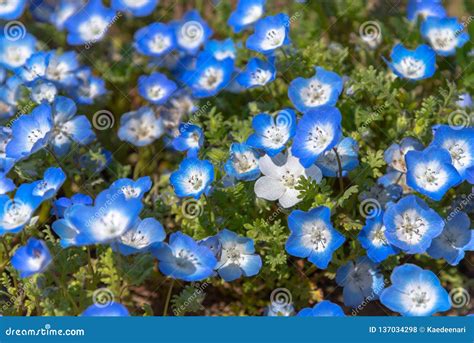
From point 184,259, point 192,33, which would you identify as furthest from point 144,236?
point 192,33

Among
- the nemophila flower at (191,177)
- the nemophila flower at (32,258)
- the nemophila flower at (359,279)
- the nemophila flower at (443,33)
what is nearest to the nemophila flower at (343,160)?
the nemophila flower at (359,279)

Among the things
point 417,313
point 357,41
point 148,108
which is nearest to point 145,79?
point 148,108

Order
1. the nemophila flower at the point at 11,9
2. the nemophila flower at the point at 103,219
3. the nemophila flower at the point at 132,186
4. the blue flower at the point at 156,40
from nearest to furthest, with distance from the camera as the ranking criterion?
the nemophila flower at the point at 103,219
the nemophila flower at the point at 132,186
the nemophila flower at the point at 11,9
the blue flower at the point at 156,40

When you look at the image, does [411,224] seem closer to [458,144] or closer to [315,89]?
[458,144]

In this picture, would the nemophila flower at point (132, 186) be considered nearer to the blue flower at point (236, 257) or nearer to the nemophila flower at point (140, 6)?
the blue flower at point (236, 257)

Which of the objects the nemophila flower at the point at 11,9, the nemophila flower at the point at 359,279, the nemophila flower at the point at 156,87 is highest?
the nemophila flower at the point at 11,9
